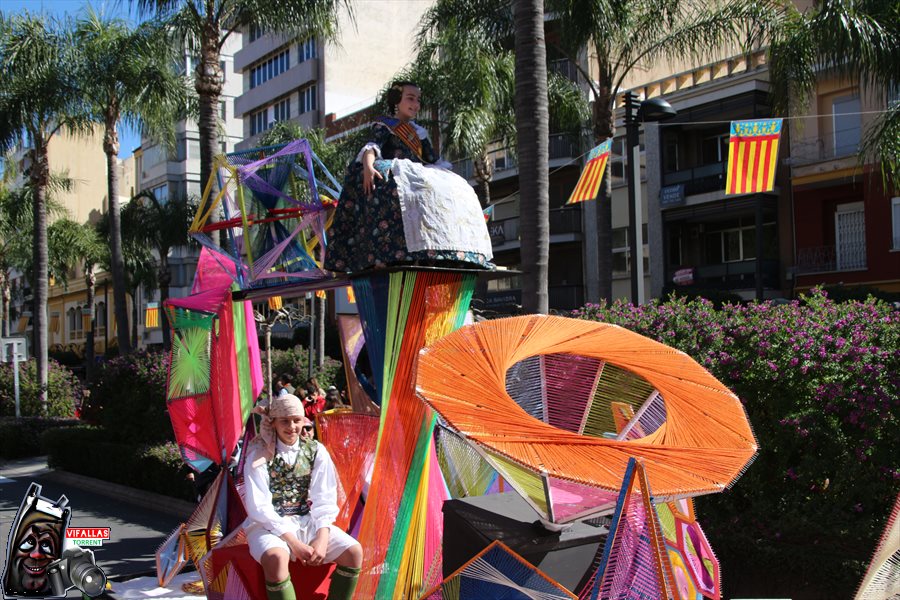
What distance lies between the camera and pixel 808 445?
641 centimetres

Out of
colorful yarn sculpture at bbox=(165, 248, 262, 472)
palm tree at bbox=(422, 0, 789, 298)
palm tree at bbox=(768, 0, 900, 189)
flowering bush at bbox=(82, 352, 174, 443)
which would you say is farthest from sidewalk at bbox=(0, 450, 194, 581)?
palm tree at bbox=(768, 0, 900, 189)

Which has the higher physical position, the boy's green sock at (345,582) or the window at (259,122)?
the window at (259,122)

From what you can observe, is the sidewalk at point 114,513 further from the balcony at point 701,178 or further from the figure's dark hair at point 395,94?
the balcony at point 701,178

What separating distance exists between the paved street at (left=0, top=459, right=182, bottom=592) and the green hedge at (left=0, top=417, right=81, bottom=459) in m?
2.42

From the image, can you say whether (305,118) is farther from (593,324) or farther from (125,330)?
(593,324)

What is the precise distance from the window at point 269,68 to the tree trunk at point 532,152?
36570 mm

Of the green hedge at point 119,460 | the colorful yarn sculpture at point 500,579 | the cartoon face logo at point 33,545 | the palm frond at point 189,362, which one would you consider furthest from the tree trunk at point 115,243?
the colorful yarn sculpture at point 500,579

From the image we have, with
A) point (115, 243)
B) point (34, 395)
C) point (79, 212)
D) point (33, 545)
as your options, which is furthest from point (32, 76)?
point (79, 212)

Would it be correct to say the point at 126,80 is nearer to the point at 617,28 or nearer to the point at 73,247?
the point at 617,28

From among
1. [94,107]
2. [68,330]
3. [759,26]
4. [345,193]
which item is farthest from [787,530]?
[68,330]

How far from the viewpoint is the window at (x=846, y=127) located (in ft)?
76.3

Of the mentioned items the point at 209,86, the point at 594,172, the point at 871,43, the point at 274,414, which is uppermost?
the point at 209,86

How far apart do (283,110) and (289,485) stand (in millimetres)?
40809

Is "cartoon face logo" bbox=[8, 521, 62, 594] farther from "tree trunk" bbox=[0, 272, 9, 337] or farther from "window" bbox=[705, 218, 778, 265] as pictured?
"tree trunk" bbox=[0, 272, 9, 337]
